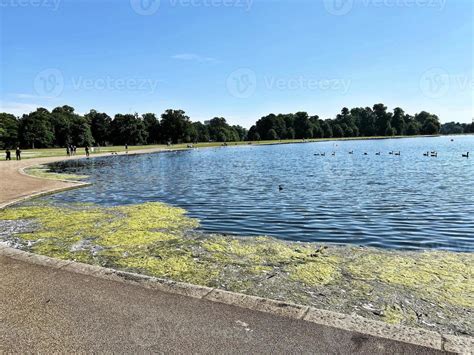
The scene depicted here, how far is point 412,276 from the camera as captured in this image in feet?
25.9

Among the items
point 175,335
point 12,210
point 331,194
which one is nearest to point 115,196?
point 12,210

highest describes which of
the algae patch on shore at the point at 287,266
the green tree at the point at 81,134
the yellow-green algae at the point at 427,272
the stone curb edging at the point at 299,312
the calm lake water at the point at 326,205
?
the green tree at the point at 81,134

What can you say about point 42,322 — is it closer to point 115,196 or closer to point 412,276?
point 412,276

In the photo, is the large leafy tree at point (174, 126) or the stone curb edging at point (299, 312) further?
the large leafy tree at point (174, 126)

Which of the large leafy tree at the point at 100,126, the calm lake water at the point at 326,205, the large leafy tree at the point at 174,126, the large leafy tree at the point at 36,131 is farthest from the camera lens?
the large leafy tree at the point at 174,126

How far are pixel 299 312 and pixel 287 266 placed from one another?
3.23m

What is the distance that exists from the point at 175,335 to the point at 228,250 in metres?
5.23

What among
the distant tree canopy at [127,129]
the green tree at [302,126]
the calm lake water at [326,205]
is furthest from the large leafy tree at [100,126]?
the calm lake water at [326,205]

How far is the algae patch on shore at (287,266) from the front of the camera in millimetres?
6383

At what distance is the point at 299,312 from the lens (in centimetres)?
529

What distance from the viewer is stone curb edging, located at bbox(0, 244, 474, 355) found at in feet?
14.8

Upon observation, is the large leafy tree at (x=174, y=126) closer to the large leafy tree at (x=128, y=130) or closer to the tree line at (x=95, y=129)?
the tree line at (x=95, y=129)

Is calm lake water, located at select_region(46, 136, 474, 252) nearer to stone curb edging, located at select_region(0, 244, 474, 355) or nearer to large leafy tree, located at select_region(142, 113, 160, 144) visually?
stone curb edging, located at select_region(0, 244, 474, 355)

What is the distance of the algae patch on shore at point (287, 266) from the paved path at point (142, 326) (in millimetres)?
1498
